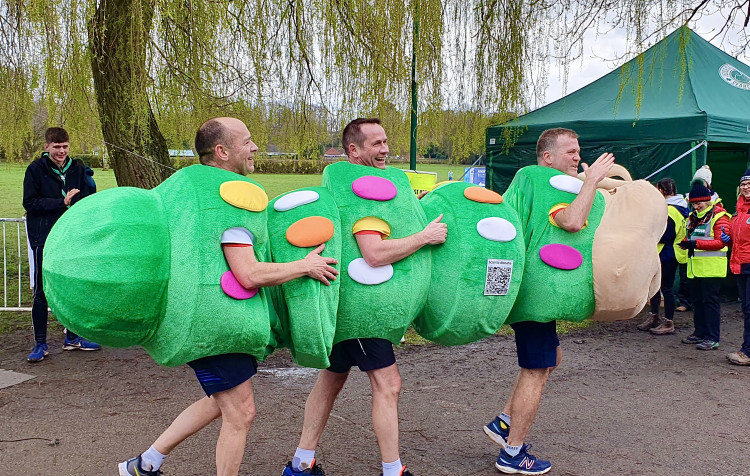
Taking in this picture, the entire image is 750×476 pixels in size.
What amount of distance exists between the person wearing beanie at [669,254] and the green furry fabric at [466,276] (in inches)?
169

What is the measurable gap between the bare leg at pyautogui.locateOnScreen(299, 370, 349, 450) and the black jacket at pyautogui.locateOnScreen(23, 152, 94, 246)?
3096mm

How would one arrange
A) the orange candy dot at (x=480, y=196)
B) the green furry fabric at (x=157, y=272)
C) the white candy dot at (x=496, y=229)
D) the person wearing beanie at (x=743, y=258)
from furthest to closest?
the person wearing beanie at (x=743, y=258), the orange candy dot at (x=480, y=196), the white candy dot at (x=496, y=229), the green furry fabric at (x=157, y=272)

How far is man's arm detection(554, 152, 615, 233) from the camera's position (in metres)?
A: 3.13

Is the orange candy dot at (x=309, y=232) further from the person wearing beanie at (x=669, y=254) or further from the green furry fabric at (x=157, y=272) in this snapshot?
the person wearing beanie at (x=669, y=254)

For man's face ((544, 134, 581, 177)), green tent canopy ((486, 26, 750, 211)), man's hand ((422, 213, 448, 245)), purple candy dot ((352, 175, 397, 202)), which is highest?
green tent canopy ((486, 26, 750, 211))

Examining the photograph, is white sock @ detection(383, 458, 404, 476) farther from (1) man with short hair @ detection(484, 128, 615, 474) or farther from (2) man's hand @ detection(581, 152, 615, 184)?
(2) man's hand @ detection(581, 152, 615, 184)

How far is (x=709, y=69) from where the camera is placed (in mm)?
8906

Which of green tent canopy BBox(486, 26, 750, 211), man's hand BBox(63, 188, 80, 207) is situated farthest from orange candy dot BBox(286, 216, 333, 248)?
green tent canopy BBox(486, 26, 750, 211)

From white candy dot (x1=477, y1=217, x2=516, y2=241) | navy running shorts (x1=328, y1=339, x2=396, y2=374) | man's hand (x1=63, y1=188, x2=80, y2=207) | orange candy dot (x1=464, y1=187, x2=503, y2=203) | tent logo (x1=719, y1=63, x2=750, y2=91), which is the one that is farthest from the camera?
tent logo (x1=719, y1=63, x2=750, y2=91)

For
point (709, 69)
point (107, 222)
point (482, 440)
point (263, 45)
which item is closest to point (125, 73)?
point (263, 45)

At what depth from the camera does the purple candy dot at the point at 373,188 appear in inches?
116

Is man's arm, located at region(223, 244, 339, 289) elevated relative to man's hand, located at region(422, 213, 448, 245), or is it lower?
lower

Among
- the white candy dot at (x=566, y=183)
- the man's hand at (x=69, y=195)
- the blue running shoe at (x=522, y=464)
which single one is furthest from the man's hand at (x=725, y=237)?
the man's hand at (x=69, y=195)

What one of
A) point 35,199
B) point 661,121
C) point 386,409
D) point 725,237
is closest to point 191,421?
point 386,409
